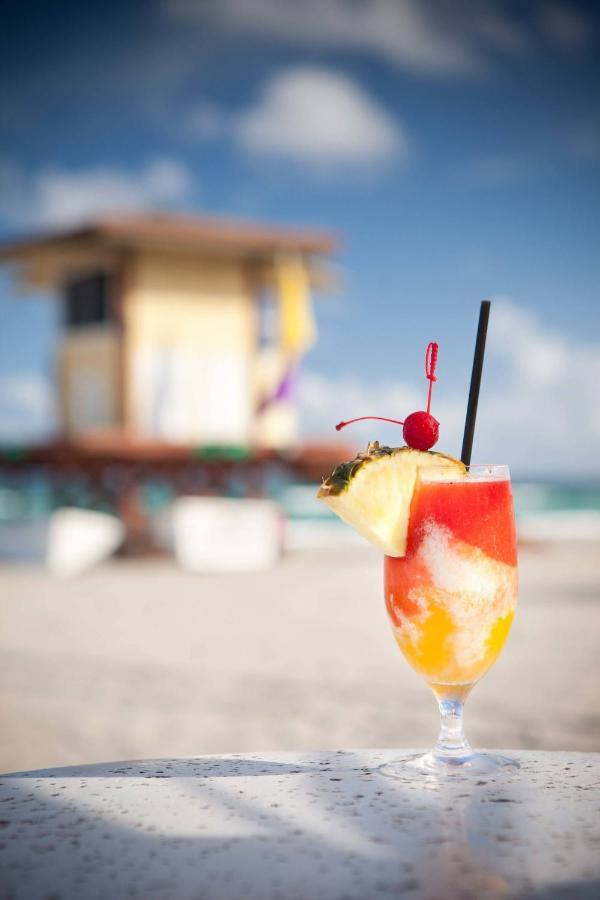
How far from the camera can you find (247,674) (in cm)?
568

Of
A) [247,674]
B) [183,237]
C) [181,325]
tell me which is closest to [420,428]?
[247,674]

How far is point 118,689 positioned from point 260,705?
955 millimetres

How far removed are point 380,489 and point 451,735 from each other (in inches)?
14.7

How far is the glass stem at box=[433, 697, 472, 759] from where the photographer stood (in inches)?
52.2

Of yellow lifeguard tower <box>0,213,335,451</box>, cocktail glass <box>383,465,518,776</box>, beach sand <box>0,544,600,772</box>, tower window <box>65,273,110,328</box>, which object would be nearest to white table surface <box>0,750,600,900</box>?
cocktail glass <box>383,465,518,776</box>

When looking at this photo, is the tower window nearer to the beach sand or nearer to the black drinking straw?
the beach sand

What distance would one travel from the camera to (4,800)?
115 cm

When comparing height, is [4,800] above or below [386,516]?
below

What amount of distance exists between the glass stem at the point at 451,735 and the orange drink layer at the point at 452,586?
25 millimetres

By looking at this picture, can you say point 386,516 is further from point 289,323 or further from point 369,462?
point 289,323

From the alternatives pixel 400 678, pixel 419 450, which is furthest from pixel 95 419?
pixel 419 450

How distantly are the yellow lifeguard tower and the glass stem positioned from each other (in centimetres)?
1291

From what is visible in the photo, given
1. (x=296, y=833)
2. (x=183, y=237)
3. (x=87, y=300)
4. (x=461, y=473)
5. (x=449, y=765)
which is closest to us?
(x=296, y=833)

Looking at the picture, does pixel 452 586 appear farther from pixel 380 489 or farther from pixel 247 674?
pixel 247 674
